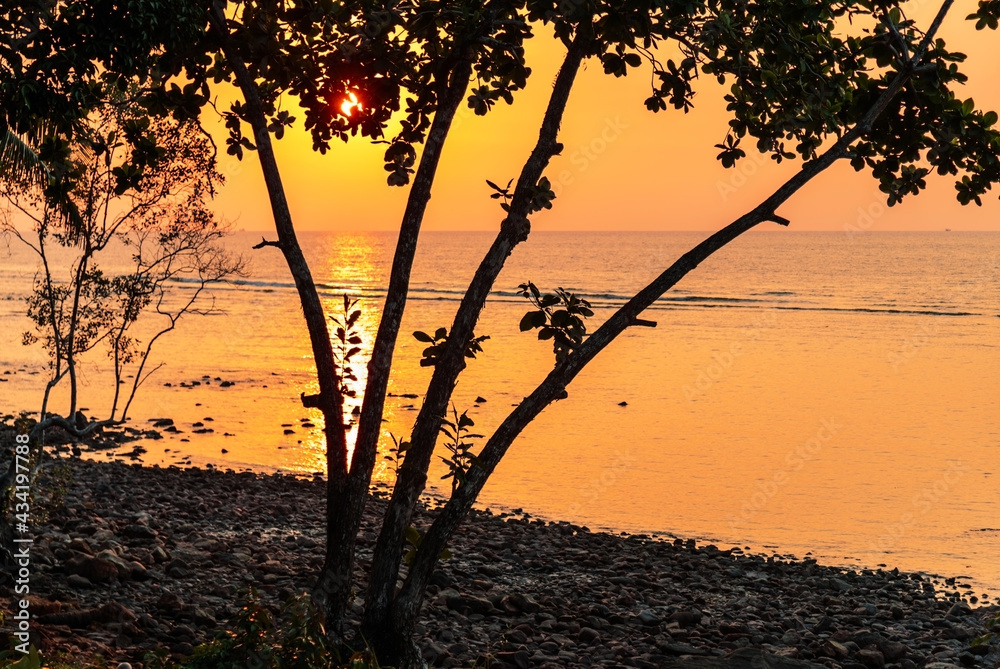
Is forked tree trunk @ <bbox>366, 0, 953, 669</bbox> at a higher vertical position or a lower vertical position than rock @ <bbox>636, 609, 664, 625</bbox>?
higher

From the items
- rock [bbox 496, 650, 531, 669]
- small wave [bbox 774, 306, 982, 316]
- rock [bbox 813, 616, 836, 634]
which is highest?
small wave [bbox 774, 306, 982, 316]

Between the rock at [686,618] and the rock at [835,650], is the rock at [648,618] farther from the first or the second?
the rock at [835,650]

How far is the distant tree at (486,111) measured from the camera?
636 cm

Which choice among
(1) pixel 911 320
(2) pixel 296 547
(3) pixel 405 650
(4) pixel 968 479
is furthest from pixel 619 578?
(1) pixel 911 320

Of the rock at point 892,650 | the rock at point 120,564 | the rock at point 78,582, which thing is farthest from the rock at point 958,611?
the rock at point 78,582

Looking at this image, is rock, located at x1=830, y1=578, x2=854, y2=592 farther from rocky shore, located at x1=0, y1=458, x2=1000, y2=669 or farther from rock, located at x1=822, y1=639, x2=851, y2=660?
rock, located at x1=822, y1=639, x2=851, y2=660

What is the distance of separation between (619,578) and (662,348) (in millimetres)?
26197

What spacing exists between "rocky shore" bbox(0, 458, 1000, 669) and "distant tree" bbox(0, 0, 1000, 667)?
1876 mm

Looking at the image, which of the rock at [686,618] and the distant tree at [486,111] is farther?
the rock at [686,618]

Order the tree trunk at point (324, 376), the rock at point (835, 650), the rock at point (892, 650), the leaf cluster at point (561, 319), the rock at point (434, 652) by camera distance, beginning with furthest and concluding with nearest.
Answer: the rock at point (892, 650), the rock at point (835, 650), the rock at point (434, 652), the tree trunk at point (324, 376), the leaf cluster at point (561, 319)

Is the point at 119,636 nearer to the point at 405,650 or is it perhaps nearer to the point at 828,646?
the point at 405,650

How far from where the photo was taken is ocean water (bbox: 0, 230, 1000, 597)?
1503 cm

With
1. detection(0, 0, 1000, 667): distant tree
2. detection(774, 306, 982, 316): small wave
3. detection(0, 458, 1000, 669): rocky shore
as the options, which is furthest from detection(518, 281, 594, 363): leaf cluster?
detection(774, 306, 982, 316): small wave

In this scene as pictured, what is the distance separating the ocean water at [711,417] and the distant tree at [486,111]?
7532 millimetres
